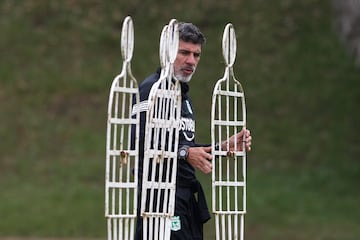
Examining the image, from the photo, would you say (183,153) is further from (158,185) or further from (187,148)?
(158,185)

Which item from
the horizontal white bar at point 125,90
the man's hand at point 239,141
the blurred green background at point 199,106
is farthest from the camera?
the blurred green background at point 199,106

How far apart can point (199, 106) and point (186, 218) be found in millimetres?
10377

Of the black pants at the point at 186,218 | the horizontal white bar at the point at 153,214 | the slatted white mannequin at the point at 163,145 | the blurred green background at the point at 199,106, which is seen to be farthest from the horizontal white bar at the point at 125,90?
the blurred green background at the point at 199,106

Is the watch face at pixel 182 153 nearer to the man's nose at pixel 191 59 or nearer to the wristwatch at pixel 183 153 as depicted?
the wristwatch at pixel 183 153

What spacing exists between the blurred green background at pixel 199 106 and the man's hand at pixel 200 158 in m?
6.88

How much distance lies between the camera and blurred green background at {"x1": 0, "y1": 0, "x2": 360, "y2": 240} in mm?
13828

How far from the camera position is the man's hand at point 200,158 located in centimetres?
607

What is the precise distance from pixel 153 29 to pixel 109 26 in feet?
2.77

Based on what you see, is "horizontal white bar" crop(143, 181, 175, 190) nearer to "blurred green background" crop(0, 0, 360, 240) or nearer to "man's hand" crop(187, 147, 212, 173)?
"man's hand" crop(187, 147, 212, 173)

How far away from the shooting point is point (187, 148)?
20.2ft
